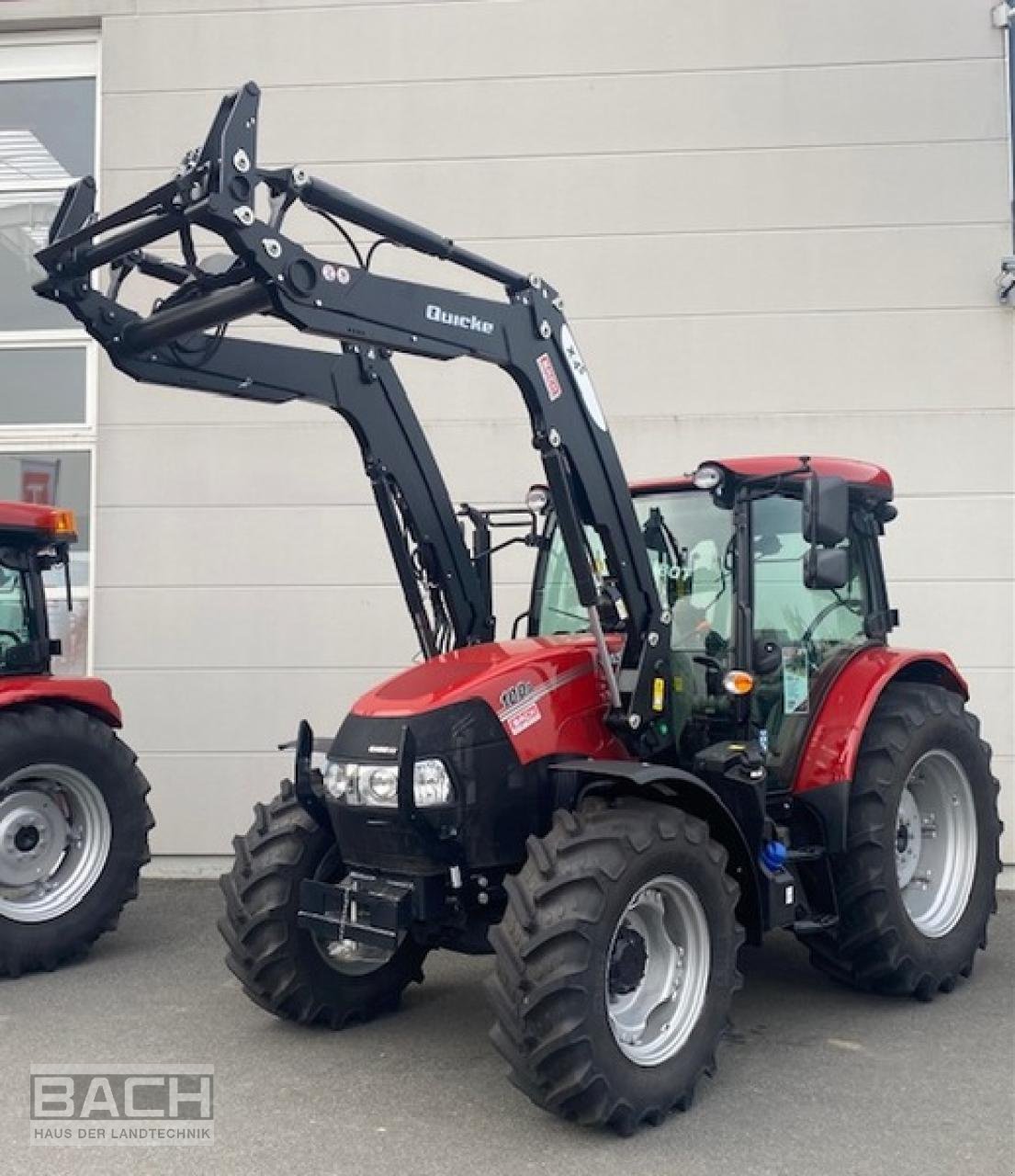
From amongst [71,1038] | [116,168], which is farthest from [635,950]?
[116,168]

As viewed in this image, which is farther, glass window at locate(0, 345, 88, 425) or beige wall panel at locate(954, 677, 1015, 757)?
Result: glass window at locate(0, 345, 88, 425)

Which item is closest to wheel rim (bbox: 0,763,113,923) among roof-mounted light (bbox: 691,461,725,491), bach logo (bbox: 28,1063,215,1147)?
bach logo (bbox: 28,1063,215,1147)

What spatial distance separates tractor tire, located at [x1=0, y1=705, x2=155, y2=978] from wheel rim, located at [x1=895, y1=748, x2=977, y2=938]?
3.75 meters

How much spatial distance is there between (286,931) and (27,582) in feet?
9.01

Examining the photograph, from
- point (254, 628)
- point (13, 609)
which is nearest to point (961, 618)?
point (254, 628)

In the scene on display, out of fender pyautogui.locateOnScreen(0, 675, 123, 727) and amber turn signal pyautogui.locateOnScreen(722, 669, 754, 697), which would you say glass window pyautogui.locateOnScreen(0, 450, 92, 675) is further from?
amber turn signal pyautogui.locateOnScreen(722, 669, 754, 697)

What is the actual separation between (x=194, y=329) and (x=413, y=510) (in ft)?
4.26

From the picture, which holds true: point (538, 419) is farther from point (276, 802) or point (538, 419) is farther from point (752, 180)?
point (752, 180)

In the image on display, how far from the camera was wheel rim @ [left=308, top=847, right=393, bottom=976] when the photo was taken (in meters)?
4.47

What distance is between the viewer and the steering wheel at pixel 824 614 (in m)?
5.05

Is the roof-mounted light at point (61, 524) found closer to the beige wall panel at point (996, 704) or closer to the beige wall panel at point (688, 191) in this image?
the beige wall panel at point (688, 191)

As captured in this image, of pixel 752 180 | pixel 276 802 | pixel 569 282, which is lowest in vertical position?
pixel 276 802

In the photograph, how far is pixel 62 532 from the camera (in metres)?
6.28

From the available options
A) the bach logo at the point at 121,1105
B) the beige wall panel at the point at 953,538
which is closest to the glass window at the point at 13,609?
the bach logo at the point at 121,1105
